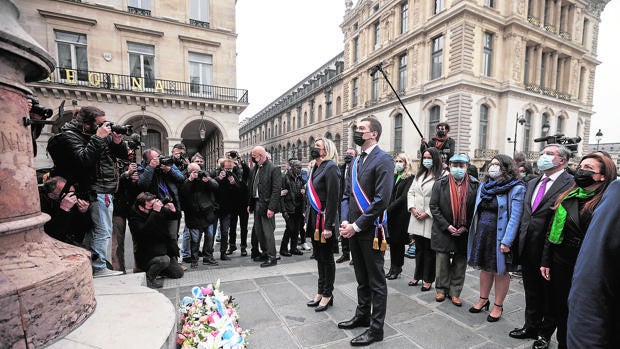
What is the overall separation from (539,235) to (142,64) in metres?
20.1

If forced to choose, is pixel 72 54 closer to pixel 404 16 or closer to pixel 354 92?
pixel 354 92

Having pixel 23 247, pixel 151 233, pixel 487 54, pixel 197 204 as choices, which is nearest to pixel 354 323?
pixel 23 247

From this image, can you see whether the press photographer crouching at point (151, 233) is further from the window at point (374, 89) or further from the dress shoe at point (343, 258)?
the window at point (374, 89)

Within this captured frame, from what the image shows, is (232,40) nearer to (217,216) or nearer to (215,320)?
(217,216)

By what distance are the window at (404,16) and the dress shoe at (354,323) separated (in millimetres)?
31749

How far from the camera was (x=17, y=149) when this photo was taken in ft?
6.27

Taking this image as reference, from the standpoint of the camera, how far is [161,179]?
15.2 ft

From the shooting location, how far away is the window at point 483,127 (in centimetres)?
2509

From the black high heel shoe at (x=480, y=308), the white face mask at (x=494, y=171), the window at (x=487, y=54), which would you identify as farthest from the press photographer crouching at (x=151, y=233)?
the window at (x=487, y=54)

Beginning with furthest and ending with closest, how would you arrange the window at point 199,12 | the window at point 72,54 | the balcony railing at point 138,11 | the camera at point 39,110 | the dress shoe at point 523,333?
the window at point 199,12
the balcony railing at point 138,11
the window at point 72,54
the dress shoe at point 523,333
the camera at point 39,110

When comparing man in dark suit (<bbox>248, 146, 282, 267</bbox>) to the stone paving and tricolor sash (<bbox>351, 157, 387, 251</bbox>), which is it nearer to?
the stone paving

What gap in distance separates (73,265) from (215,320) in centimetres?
116

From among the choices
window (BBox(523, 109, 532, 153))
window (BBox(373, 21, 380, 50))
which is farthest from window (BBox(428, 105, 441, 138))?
window (BBox(373, 21, 380, 50))

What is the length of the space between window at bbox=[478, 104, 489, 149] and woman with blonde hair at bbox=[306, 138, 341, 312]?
85.3 ft
